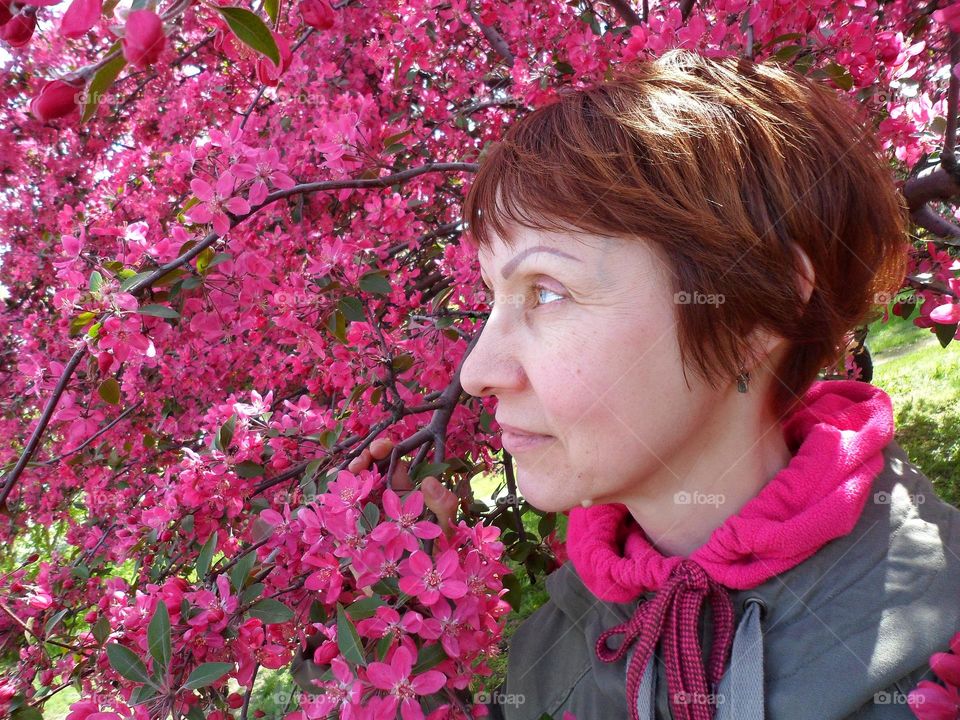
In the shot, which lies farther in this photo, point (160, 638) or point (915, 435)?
point (915, 435)

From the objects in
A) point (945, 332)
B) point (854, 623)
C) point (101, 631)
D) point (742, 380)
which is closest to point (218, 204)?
point (101, 631)

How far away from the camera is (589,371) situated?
0.97 meters

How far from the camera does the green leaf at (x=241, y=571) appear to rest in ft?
4.22

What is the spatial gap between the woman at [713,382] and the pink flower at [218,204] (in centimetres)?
71

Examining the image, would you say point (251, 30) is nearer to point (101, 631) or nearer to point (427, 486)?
point (427, 486)

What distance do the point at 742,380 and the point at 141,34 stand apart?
0.92 metres

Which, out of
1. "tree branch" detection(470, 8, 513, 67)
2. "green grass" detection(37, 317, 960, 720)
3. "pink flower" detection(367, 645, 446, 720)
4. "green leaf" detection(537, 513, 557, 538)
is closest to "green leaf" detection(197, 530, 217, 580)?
"pink flower" detection(367, 645, 446, 720)

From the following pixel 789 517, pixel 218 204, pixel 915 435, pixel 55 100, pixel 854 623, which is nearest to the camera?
pixel 55 100

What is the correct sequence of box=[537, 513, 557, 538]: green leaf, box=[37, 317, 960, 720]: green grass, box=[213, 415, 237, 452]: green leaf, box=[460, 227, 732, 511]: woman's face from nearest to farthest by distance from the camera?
box=[460, 227, 732, 511]: woman's face, box=[213, 415, 237, 452]: green leaf, box=[537, 513, 557, 538]: green leaf, box=[37, 317, 960, 720]: green grass

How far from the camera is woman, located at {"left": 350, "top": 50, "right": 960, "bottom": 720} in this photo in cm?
93

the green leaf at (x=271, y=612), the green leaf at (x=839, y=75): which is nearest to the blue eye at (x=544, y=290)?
the green leaf at (x=271, y=612)

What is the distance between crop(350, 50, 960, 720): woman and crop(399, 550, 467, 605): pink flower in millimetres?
191

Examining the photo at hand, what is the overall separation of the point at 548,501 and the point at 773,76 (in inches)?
31.8

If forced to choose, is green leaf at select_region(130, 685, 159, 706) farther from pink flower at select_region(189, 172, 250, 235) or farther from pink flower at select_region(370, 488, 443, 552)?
pink flower at select_region(189, 172, 250, 235)
